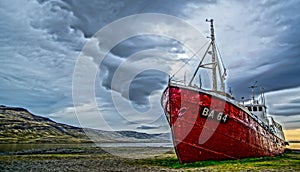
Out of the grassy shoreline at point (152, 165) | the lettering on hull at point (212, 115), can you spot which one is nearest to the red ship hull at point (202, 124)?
the lettering on hull at point (212, 115)

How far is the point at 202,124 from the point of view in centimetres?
2553

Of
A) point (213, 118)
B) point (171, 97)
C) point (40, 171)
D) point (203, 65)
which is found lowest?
point (40, 171)

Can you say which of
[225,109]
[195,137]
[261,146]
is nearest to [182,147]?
[195,137]

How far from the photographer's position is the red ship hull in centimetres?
2559

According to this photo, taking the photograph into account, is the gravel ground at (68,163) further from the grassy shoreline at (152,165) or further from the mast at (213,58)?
the mast at (213,58)

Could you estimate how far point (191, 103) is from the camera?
25.8 meters

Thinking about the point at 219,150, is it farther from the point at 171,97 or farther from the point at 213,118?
the point at 171,97

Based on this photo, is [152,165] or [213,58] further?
[213,58]

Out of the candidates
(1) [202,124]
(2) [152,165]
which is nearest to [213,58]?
(1) [202,124]

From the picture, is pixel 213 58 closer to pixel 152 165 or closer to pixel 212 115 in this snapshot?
pixel 212 115

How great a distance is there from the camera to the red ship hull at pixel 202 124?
25594 millimetres

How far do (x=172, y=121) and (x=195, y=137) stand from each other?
104 inches

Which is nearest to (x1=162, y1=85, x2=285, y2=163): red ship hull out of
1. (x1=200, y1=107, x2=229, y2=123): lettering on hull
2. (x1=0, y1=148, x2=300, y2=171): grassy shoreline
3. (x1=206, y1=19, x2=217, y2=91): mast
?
(x1=200, y1=107, x2=229, y2=123): lettering on hull

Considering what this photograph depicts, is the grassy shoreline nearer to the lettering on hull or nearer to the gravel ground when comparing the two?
the gravel ground
